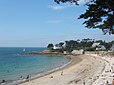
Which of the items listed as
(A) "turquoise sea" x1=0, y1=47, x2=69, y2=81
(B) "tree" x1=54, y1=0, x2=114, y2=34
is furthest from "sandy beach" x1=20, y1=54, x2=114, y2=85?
(B) "tree" x1=54, y1=0, x2=114, y2=34

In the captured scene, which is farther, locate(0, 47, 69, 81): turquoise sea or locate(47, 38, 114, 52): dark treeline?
locate(47, 38, 114, 52): dark treeline

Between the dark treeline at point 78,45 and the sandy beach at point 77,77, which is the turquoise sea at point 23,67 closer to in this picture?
the sandy beach at point 77,77

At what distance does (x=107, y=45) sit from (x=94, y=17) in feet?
472

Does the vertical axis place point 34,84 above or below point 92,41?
below

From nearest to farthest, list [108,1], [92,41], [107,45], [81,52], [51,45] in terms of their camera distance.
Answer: [108,1]
[81,52]
[107,45]
[92,41]
[51,45]

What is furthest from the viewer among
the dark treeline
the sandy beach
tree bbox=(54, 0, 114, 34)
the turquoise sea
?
the dark treeline

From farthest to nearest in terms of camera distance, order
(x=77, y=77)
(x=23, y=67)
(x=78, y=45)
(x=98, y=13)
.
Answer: (x=78, y=45) < (x=23, y=67) < (x=77, y=77) < (x=98, y=13)

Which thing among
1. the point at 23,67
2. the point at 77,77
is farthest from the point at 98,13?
the point at 23,67

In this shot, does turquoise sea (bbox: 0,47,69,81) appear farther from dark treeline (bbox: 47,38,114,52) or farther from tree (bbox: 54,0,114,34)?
dark treeline (bbox: 47,38,114,52)

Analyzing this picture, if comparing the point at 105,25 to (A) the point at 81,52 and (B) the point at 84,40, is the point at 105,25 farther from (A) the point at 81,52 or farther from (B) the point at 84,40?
(B) the point at 84,40

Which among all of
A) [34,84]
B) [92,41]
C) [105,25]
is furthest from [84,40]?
[105,25]

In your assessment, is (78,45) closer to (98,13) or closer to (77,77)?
(77,77)

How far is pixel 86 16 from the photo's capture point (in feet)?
43.2

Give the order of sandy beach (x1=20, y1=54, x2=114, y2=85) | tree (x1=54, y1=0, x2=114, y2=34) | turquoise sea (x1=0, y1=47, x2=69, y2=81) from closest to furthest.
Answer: tree (x1=54, y1=0, x2=114, y2=34) → sandy beach (x1=20, y1=54, x2=114, y2=85) → turquoise sea (x1=0, y1=47, x2=69, y2=81)
